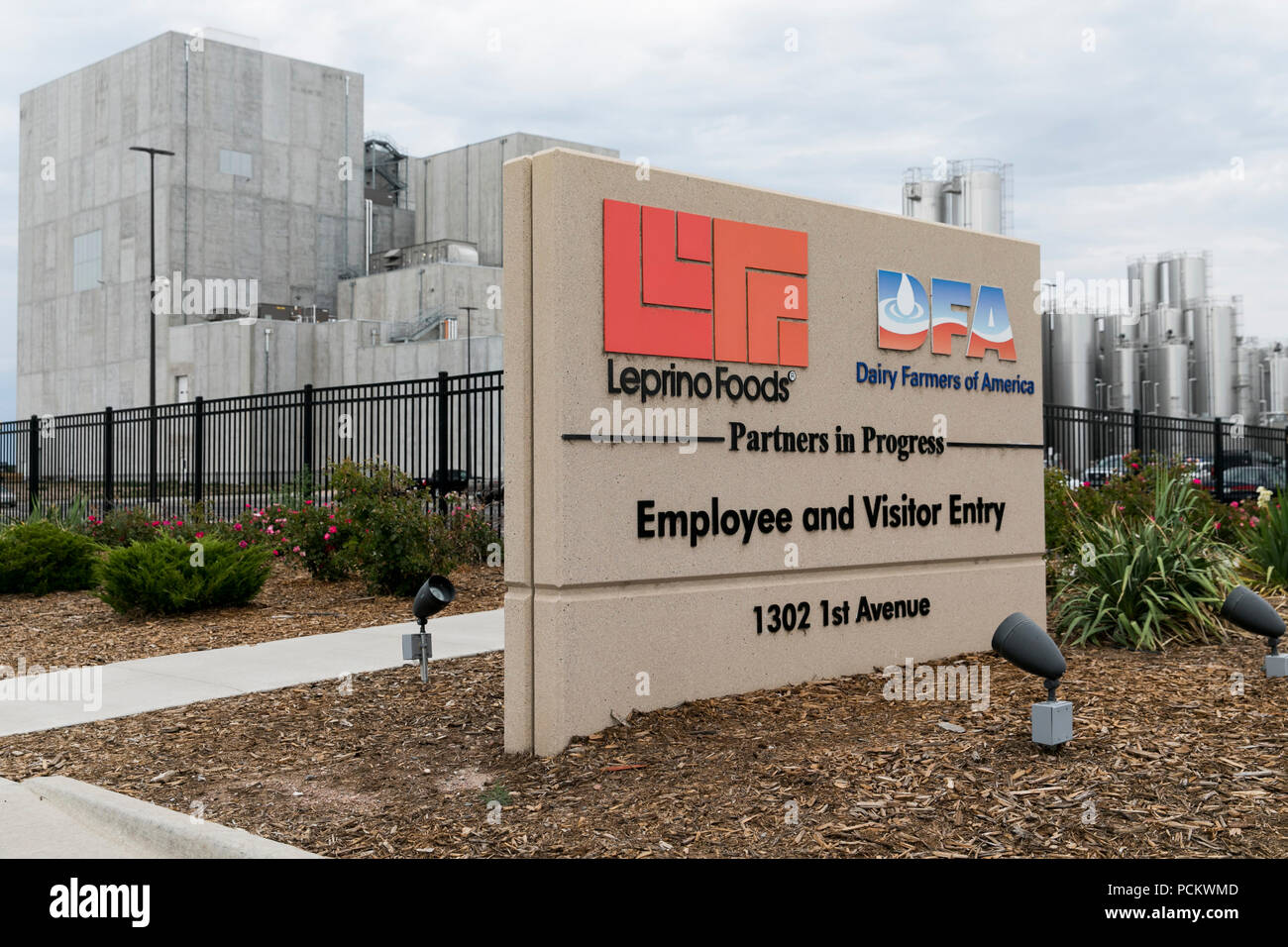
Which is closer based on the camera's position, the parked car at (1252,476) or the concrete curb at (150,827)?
the concrete curb at (150,827)

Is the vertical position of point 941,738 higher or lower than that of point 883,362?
lower

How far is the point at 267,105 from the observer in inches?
2552

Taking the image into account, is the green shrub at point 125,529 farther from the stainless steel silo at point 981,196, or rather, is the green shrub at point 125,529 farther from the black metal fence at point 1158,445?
the stainless steel silo at point 981,196

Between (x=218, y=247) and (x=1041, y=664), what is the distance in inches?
2520

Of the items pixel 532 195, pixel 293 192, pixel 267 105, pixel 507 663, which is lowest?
pixel 507 663

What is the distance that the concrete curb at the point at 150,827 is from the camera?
4551 millimetres

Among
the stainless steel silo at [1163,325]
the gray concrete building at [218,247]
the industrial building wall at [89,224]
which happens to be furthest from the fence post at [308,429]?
the stainless steel silo at [1163,325]

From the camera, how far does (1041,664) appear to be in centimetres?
545

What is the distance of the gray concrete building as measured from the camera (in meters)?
59.9

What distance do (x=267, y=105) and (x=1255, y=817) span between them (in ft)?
223

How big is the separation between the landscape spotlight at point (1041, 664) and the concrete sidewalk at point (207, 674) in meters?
4.05

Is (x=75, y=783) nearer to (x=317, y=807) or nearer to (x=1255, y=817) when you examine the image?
(x=317, y=807)

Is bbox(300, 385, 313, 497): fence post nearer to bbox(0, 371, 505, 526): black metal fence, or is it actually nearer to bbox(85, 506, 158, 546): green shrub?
bbox(0, 371, 505, 526): black metal fence

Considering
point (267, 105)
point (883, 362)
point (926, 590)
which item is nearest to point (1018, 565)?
point (926, 590)
